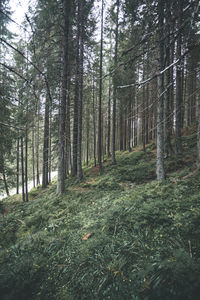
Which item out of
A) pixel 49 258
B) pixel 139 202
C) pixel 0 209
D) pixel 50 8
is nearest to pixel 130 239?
pixel 139 202

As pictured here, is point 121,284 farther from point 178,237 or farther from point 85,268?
point 178,237

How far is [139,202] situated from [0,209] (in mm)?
5515

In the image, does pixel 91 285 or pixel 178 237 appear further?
pixel 178 237

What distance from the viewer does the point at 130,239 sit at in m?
3.10

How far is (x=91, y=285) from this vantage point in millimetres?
2439

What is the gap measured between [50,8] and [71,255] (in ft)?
31.5

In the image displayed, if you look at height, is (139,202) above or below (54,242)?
above

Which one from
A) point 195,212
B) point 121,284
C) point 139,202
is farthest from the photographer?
point 139,202

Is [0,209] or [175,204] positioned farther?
[0,209]

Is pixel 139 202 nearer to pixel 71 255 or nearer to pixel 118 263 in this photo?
pixel 118 263

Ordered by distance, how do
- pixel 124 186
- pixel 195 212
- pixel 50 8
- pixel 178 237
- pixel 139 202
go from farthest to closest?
pixel 124 186 → pixel 50 8 → pixel 139 202 → pixel 195 212 → pixel 178 237

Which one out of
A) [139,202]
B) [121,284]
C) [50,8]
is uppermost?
[50,8]

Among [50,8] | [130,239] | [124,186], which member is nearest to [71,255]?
[130,239]

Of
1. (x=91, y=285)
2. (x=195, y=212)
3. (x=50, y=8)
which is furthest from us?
(x=50, y=8)
